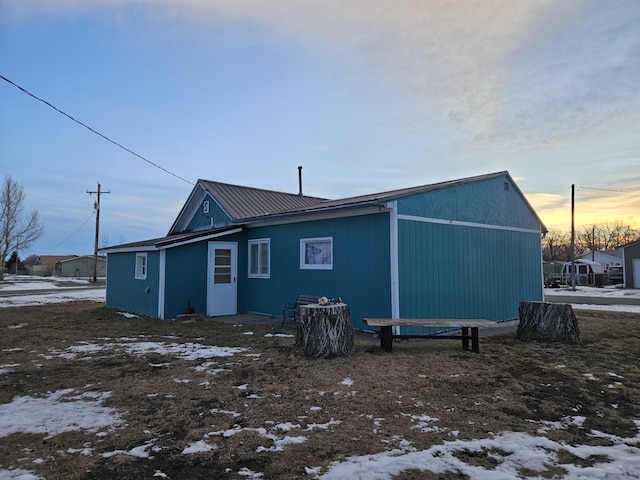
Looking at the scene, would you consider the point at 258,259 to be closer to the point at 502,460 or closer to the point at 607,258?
the point at 502,460

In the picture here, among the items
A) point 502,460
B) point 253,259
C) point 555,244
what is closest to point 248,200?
point 253,259

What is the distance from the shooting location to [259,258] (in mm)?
11445

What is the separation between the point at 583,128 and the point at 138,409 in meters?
13.9

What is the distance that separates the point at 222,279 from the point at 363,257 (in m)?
5.03

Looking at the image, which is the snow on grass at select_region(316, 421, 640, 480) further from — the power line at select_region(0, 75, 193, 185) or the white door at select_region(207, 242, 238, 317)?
the power line at select_region(0, 75, 193, 185)

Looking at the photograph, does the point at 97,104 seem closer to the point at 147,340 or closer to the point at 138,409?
the point at 147,340

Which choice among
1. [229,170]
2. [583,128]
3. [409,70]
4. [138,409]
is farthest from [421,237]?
[229,170]

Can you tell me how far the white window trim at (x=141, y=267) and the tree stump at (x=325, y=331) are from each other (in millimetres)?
7840

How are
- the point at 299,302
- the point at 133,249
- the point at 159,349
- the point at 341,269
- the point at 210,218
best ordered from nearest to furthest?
the point at 159,349, the point at 341,269, the point at 299,302, the point at 133,249, the point at 210,218

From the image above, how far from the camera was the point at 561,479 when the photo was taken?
8.57 ft

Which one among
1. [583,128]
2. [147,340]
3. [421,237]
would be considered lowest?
[147,340]

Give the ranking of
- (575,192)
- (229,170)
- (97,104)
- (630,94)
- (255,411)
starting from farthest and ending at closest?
(575,192) → (229,170) → (97,104) → (630,94) → (255,411)

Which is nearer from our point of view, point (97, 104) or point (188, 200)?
point (97, 104)

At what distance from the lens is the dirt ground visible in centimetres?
293
